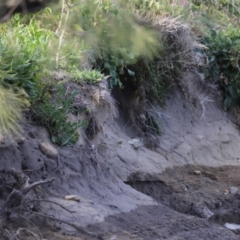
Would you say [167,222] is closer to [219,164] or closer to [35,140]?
[35,140]

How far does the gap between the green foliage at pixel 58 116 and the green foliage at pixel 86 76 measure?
0.45 m

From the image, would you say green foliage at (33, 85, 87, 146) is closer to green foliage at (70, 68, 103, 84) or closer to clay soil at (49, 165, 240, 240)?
green foliage at (70, 68, 103, 84)

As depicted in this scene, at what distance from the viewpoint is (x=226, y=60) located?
12125 mm

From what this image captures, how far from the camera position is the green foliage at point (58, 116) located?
7309 millimetres

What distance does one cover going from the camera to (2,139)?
259 inches

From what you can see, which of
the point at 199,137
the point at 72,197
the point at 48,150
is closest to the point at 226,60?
the point at 199,137

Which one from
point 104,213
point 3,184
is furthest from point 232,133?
point 3,184

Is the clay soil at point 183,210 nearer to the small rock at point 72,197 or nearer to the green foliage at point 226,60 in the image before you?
the small rock at point 72,197

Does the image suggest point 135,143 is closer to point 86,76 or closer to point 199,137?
point 199,137

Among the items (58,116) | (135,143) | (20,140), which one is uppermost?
(58,116)

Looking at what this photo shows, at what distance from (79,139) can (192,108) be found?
4.33 m

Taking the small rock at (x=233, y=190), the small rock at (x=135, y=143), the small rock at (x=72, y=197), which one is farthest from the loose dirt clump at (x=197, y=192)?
the small rock at (x=72, y=197)

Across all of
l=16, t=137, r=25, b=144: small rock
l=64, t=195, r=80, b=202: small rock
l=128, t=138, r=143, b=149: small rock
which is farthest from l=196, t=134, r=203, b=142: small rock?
l=16, t=137, r=25, b=144: small rock

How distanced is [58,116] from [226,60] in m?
5.45
